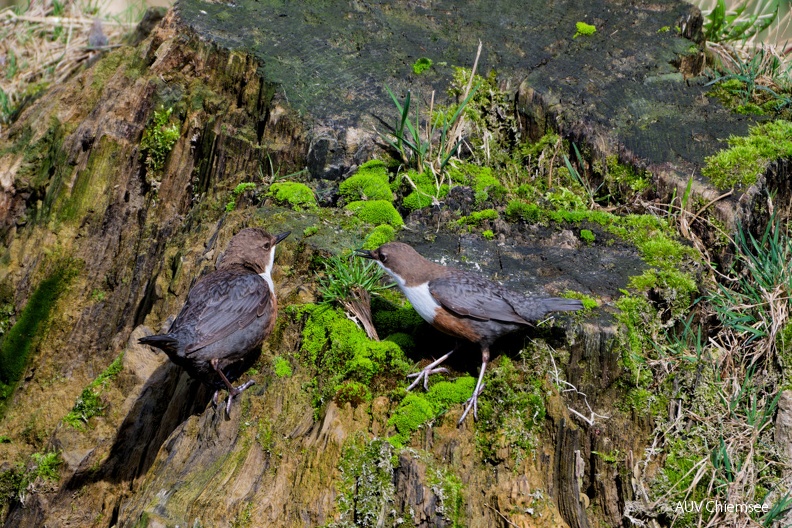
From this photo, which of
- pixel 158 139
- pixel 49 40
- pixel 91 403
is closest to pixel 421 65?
pixel 158 139

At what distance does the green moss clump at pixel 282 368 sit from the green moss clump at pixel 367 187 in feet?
4.96

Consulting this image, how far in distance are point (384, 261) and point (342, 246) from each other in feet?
1.71

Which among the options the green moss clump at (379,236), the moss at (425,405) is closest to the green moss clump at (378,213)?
the green moss clump at (379,236)

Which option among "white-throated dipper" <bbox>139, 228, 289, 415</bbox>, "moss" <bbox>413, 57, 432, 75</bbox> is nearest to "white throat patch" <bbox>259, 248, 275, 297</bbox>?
"white-throated dipper" <bbox>139, 228, 289, 415</bbox>

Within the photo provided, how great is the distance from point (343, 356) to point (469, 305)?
756mm

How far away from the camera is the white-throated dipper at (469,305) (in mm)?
4035

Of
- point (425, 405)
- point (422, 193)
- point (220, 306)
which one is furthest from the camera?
point (422, 193)

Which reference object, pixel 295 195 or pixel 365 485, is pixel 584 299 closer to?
pixel 365 485

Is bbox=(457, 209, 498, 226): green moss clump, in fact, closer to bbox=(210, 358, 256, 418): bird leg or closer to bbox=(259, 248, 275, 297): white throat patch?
bbox=(259, 248, 275, 297): white throat patch

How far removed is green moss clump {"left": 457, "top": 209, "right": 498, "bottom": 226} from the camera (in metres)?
4.99

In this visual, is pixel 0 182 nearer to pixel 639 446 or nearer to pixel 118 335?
pixel 118 335

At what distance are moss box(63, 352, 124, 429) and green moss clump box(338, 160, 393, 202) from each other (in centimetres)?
192

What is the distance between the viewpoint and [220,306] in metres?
4.51

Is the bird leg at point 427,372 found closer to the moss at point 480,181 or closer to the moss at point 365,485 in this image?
the moss at point 365,485
